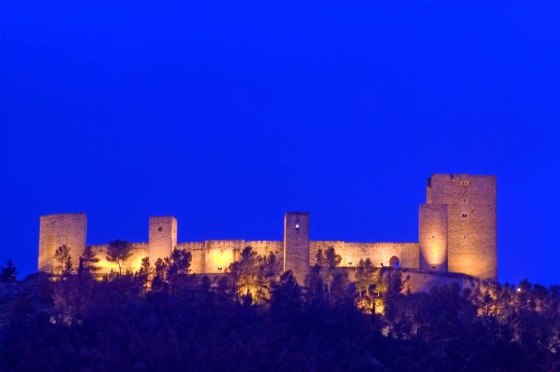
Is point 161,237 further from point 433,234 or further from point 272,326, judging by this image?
point 433,234

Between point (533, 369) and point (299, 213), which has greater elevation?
point (299, 213)

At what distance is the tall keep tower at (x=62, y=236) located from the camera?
8419cm

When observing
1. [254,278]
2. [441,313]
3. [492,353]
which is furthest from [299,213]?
[492,353]

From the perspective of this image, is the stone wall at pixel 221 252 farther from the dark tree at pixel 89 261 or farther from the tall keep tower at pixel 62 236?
the tall keep tower at pixel 62 236

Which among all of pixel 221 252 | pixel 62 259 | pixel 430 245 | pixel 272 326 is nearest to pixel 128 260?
pixel 62 259

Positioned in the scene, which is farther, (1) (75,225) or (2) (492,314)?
(1) (75,225)

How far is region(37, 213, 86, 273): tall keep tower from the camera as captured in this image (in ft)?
276

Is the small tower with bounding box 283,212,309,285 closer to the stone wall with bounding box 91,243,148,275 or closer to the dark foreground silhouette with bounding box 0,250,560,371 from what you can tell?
the dark foreground silhouette with bounding box 0,250,560,371

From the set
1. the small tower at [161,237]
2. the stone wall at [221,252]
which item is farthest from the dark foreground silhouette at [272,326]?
the small tower at [161,237]

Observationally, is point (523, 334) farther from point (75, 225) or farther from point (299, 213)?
point (75, 225)

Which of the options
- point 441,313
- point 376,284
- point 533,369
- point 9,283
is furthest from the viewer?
point 9,283

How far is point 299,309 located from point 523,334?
31.1ft

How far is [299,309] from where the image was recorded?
7531 cm

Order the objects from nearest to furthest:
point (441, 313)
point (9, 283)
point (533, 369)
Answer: point (533, 369) → point (441, 313) → point (9, 283)
